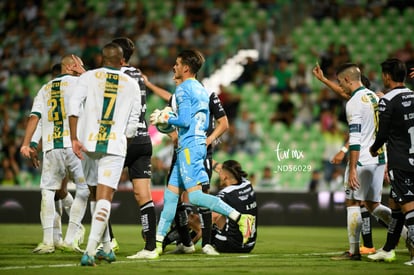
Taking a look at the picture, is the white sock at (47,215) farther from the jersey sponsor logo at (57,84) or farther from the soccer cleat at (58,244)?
the jersey sponsor logo at (57,84)

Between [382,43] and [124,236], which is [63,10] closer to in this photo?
[382,43]

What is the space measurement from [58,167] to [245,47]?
40.8ft

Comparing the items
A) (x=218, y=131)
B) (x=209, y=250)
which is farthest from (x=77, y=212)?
(x=218, y=131)

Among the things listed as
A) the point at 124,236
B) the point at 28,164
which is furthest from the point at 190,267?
the point at 28,164

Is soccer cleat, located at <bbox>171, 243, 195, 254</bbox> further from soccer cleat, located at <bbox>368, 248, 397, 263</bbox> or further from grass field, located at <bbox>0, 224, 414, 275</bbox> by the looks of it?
soccer cleat, located at <bbox>368, 248, 397, 263</bbox>

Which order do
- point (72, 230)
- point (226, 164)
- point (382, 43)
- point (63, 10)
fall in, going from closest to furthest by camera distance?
point (72, 230), point (226, 164), point (382, 43), point (63, 10)

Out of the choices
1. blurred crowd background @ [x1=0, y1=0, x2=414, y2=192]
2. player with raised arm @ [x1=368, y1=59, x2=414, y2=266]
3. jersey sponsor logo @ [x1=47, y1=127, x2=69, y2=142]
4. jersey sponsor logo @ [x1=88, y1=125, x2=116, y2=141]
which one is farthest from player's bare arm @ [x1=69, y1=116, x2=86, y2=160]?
blurred crowd background @ [x1=0, y1=0, x2=414, y2=192]

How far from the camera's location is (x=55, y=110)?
388 inches

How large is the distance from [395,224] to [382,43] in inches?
533

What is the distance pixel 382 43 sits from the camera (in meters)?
21.8

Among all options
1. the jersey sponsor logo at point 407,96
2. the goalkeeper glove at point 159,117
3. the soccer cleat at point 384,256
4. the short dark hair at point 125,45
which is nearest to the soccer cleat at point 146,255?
the goalkeeper glove at point 159,117

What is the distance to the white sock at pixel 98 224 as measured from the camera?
775 cm

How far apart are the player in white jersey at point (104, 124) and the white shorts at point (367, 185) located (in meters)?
2.86

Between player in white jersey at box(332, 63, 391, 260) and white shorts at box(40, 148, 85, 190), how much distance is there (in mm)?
3358
